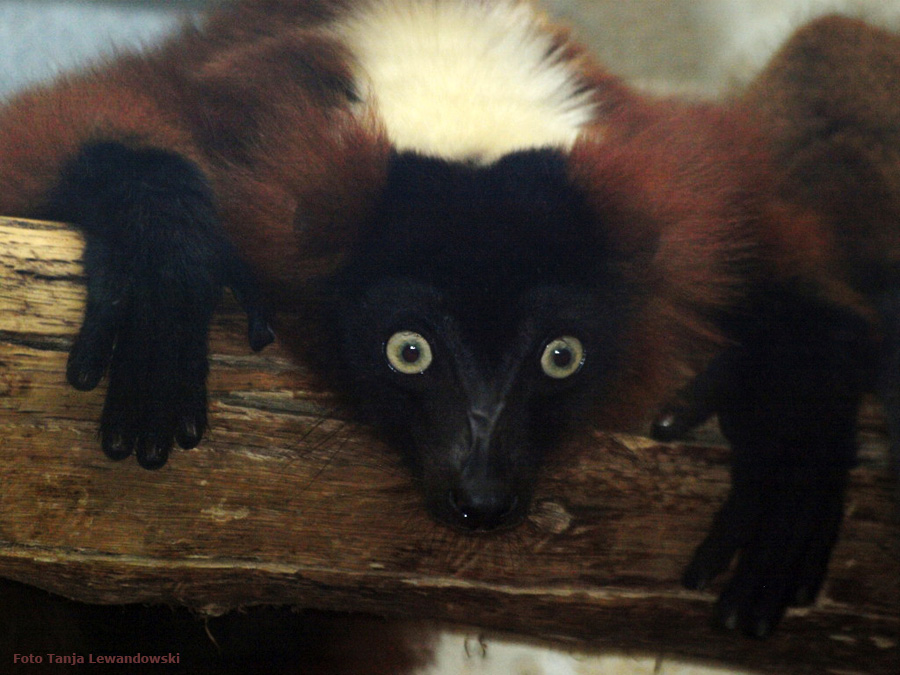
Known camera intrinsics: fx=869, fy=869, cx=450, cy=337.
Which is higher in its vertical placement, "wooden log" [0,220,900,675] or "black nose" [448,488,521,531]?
"black nose" [448,488,521,531]

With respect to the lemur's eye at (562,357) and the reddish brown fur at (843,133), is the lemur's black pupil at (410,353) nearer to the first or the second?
the lemur's eye at (562,357)

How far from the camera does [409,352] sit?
1217 mm

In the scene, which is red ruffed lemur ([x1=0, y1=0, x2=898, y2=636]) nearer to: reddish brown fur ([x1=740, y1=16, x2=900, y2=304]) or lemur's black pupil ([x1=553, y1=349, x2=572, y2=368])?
lemur's black pupil ([x1=553, y1=349, x2=572, y2=368])

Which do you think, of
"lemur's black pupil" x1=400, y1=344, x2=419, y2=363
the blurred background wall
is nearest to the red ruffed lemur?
"lemur's black pupil" x1=400, y1=344, x2=419, y2=363

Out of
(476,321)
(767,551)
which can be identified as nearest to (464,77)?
(476,321)

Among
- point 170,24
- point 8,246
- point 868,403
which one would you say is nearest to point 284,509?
point 8,246

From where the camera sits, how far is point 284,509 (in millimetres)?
1266

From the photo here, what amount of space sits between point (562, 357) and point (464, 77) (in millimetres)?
491

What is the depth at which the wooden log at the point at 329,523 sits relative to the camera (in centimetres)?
122

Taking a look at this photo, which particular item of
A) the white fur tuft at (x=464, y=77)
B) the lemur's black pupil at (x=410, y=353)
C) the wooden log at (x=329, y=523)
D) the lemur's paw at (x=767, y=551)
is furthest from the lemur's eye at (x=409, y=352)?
the lemur's paw at (x=767, y=551)

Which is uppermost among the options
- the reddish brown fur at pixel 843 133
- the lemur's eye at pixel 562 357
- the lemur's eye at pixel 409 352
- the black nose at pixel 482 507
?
the reddish brown fur at pixel 843 133

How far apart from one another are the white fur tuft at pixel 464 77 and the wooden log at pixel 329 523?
1.36 ft

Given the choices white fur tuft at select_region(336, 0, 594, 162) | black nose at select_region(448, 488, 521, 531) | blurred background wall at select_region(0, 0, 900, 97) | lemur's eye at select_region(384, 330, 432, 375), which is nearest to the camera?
black nose at select_region(448, 488, 521, 531)

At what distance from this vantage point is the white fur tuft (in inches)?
52.2
